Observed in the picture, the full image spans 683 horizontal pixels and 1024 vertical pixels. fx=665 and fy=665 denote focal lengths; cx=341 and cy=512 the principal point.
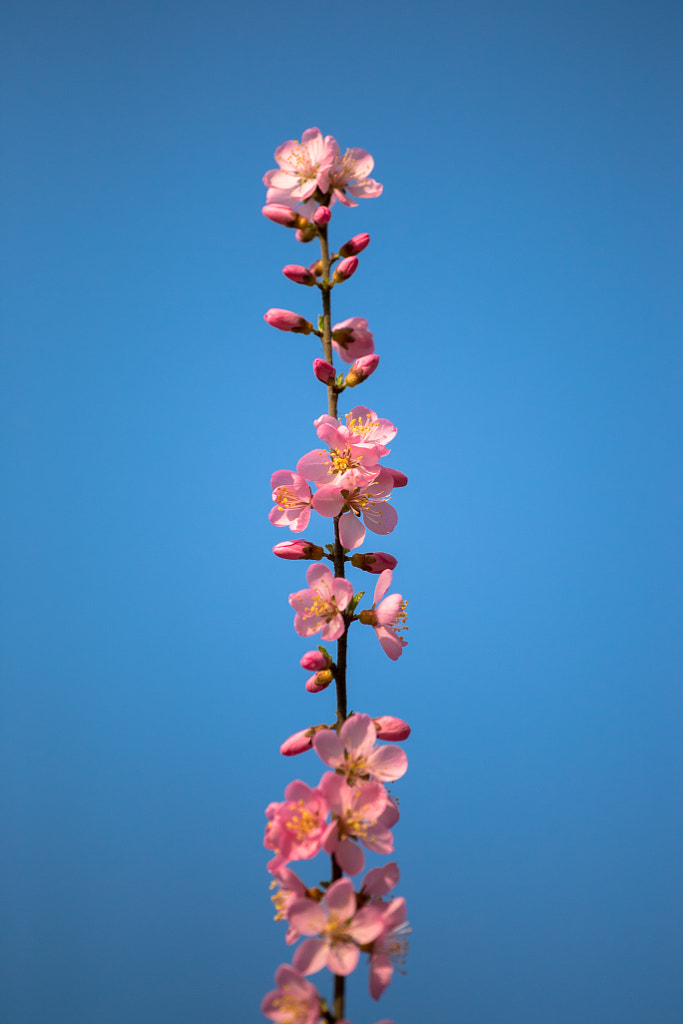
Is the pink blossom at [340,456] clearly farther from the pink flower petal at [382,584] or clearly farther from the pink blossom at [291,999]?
the pink blossom at [291,999]

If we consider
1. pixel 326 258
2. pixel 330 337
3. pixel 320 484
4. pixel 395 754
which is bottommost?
pixel 395 754

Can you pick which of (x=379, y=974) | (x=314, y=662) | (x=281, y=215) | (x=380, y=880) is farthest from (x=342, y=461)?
(x=379, y=974)

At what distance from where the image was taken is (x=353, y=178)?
4.36 feet

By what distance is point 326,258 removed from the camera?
1266 millimetres

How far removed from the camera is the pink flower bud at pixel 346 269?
1.24 metres

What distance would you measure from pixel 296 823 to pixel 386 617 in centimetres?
35

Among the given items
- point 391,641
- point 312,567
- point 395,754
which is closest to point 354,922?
point 395,754

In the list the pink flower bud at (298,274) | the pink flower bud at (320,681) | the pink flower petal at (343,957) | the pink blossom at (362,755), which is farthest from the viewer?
the pink flower bud at (298,274)

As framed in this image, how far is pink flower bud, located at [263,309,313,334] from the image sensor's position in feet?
4.13

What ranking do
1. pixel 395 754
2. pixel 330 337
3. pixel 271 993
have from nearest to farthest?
pixel 271 993, pixel 395 754, pixel 330 337

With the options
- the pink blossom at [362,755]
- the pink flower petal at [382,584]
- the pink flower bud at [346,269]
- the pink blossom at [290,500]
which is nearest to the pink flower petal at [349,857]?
the pink blossom at [362,755]

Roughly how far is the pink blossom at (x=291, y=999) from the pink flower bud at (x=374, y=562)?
596mm

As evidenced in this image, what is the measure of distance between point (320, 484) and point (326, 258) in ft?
1.53

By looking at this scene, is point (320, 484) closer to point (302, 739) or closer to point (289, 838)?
point (302, 739)
